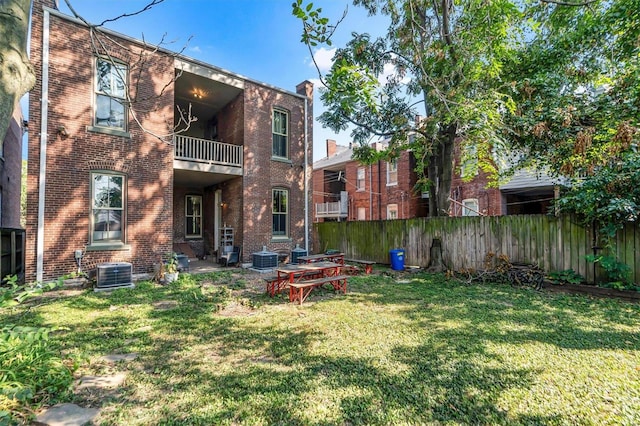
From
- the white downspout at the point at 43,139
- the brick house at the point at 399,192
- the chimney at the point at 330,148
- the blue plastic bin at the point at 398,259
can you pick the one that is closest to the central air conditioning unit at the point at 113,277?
the white downspout at the point at 43,139

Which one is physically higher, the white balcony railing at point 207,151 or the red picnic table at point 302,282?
the white balcony railing at point 207,151

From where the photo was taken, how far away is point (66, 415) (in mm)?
2557

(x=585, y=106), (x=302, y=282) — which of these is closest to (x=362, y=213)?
(x=585, y=106)

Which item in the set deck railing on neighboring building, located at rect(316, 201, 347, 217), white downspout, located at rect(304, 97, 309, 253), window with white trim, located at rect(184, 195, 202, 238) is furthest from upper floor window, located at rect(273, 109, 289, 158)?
deck railing on neighboring building, located at rect(316, 201, 347, 217)

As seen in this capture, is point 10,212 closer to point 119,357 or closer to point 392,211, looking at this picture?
point 119,357

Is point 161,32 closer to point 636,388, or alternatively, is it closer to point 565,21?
point 636,388

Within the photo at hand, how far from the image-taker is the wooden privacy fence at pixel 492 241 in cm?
720

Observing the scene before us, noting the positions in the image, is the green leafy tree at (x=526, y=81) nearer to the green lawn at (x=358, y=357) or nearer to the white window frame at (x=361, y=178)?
the green lawn at (x=358, y=357)

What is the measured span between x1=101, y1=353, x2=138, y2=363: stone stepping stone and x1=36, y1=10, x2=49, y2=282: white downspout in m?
5.68

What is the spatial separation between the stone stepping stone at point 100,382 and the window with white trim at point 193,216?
36.4ft


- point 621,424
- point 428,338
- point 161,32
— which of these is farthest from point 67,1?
point 621,424

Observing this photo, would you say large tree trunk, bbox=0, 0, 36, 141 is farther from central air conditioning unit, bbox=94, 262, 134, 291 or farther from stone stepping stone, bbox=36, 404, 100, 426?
central air conditioning unit, bbox=94, 262, 134, 291

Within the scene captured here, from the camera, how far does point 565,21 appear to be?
9.18 metres

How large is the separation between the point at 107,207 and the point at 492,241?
1141 centimetres
